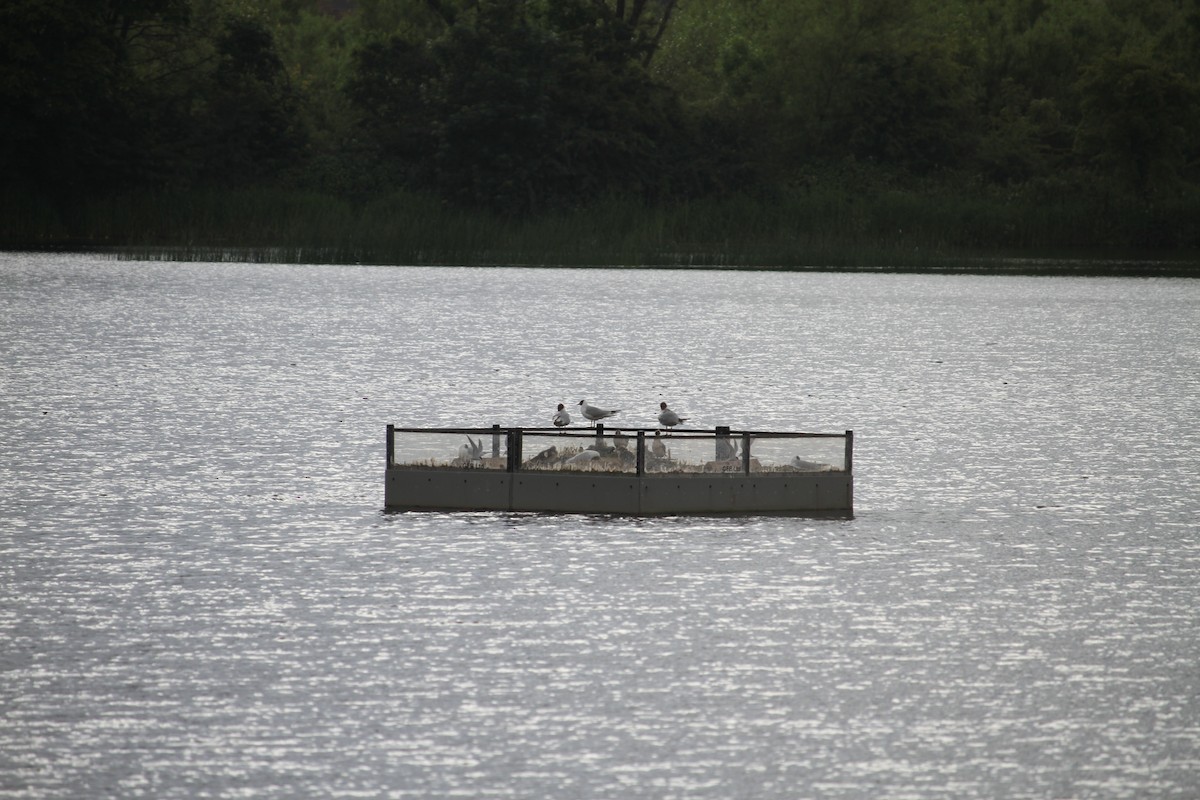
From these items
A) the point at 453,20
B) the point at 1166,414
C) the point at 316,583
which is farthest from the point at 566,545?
the point at 453,20

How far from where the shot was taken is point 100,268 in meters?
108

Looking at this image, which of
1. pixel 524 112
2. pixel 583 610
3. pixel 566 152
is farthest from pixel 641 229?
pixel 583 610

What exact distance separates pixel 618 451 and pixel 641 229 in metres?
75.9

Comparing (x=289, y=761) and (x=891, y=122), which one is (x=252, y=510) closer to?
(x=289, y=761)

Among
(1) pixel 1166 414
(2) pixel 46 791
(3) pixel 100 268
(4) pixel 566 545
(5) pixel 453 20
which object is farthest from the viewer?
(5) pixel 453 20

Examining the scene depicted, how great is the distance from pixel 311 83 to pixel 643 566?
116295mm

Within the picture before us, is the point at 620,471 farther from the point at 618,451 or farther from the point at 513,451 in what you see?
the point at 513,451

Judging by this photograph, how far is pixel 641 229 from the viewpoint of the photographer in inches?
4181

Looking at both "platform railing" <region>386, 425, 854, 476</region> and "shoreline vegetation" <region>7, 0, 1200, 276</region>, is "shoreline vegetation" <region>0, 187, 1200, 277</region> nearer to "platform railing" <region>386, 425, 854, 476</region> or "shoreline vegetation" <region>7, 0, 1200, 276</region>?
"shoreline vegetation" <region>7, 0, 1200, 276</region>

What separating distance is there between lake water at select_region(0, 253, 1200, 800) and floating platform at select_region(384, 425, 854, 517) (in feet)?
1.58

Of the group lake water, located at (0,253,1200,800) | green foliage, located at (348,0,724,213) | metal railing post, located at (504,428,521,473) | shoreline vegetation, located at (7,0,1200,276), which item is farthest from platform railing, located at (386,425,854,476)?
green foliage, located at (348,0,724,213)

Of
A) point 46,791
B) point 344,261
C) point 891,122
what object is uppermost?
point 891,122

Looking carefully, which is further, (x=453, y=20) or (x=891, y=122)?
(x=453, y=20)

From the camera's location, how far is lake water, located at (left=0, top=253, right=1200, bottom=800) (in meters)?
18.2
